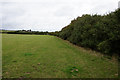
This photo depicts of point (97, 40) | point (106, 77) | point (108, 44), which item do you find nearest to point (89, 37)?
point (97, 40)

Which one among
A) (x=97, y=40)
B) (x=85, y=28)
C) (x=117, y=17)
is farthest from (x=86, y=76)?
(x=85, y=28)

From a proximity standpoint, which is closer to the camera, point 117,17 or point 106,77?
point 106,77

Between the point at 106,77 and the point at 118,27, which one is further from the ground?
the point at 118,27

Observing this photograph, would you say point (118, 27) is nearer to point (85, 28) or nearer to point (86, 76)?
point (86, 76)

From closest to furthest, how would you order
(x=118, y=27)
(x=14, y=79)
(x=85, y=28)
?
(x=14, y=79) < (x=118, y=27) < (x=85, y=28)

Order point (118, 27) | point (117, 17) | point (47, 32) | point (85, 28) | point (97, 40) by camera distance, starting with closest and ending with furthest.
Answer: point (118, 27) → point (117, 17) → point (97, 40) → point (85, 28) → point (47, 32)

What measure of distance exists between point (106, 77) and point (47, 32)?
203ft

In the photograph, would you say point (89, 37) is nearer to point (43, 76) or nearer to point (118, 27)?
point (118, 27)

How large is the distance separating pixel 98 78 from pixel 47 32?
61992 millimetres

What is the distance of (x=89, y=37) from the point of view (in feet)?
22.7

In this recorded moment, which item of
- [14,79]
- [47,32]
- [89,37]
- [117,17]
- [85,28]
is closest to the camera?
[14,79]

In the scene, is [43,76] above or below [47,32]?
below

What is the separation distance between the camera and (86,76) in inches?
112

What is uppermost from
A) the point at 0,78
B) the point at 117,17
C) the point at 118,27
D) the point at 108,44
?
the point at 117,17
